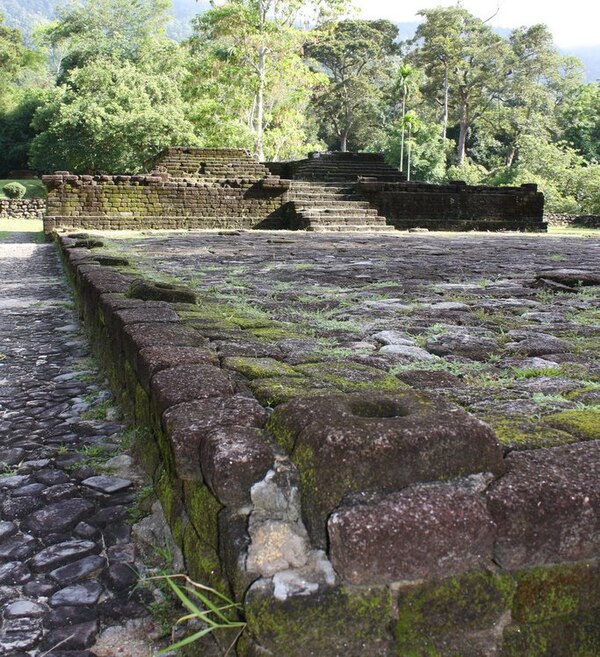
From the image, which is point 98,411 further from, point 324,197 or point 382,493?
point 324,197

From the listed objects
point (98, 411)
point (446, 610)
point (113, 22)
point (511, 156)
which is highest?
point (113, 22)

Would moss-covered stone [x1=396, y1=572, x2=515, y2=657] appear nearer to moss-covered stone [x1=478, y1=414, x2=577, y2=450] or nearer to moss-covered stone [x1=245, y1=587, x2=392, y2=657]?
moss-covered stone [x1=245, y1=587, x2=392, y2=657]

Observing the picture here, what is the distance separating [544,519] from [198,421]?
0.79m

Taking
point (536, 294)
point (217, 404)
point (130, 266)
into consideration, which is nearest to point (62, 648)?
point (217, 404)

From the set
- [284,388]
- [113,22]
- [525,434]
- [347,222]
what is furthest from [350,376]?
[113,22]

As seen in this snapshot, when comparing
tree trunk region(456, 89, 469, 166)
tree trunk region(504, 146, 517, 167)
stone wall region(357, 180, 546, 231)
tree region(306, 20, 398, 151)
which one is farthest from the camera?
tree region(306, 20, 398, 151)

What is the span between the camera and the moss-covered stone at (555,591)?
123 cm

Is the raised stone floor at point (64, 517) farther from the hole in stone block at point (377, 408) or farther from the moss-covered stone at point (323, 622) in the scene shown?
the hole in stone block at point (377, 408)

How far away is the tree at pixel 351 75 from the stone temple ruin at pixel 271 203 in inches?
1213

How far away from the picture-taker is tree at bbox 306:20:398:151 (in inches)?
1818

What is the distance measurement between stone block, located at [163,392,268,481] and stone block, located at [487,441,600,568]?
2.00 ft

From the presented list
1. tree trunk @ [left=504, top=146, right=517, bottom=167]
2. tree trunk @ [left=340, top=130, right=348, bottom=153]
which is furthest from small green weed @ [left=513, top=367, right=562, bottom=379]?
tree trunk @ [left=340, top=130, right=348, bottom=153]

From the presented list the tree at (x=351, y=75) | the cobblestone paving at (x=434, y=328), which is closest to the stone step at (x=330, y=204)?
the cobblestone paving at (x=434, y=328)

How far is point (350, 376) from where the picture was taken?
82.6 inches
